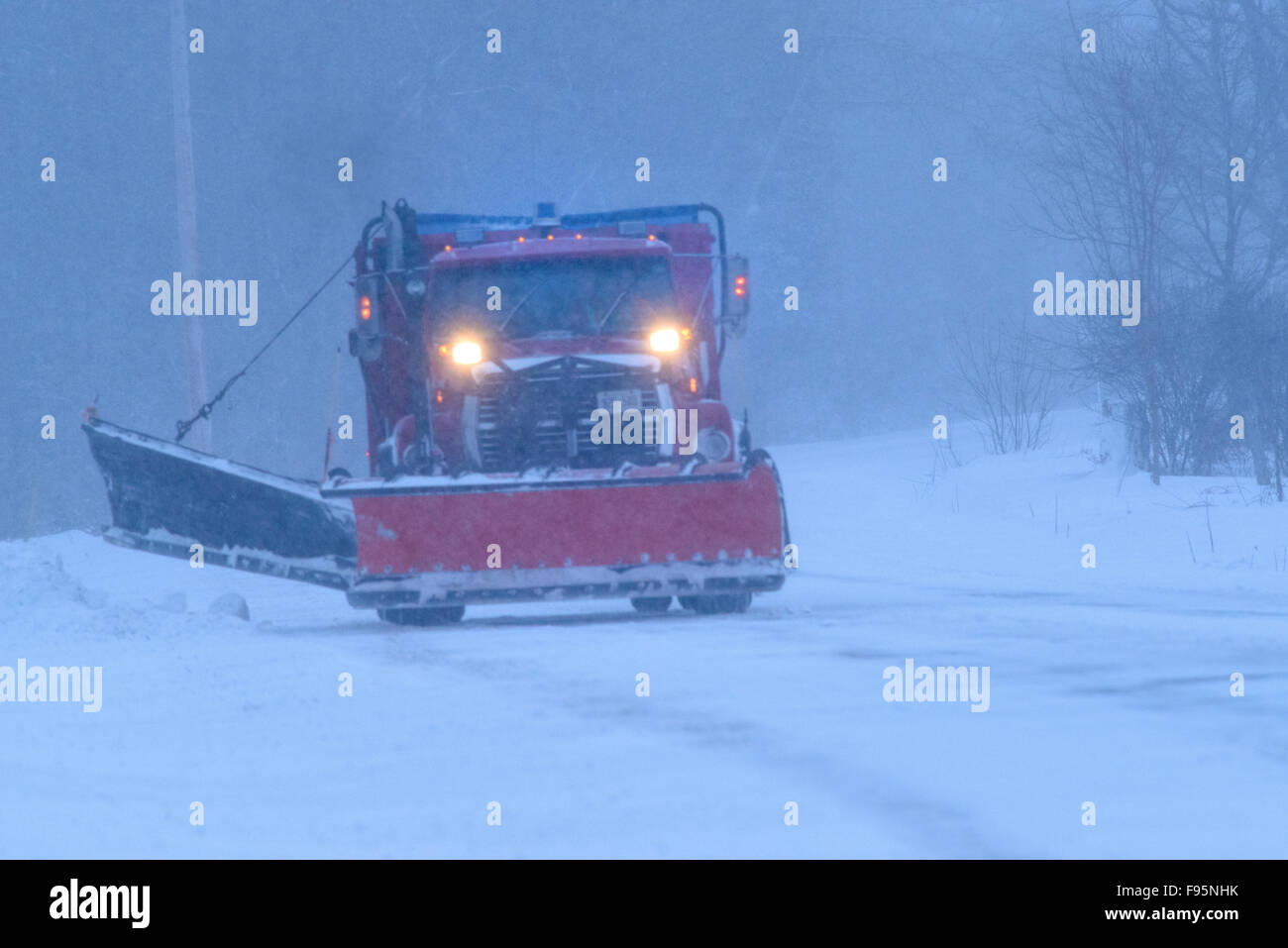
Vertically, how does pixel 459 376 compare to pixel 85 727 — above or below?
above

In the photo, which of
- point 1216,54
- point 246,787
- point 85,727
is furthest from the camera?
point 1216,54

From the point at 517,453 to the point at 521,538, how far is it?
1.18m

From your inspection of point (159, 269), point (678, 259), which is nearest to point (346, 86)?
point (159, 269)

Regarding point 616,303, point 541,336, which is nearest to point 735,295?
point 616,303

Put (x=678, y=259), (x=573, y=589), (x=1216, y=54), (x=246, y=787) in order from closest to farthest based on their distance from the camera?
(x=246, y=787) → (x=573, y=589) → (x=678, y=259) → (x=1216, y=54)

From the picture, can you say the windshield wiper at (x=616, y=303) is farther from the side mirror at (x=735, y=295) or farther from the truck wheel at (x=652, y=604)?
the truck wheel at (x=652, y=604)

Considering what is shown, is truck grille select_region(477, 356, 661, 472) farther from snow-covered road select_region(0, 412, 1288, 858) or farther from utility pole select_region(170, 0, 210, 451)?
utility pole select_region(170, 0, 210, 451)

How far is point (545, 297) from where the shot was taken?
13.0 meters

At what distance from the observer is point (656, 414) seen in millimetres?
12547

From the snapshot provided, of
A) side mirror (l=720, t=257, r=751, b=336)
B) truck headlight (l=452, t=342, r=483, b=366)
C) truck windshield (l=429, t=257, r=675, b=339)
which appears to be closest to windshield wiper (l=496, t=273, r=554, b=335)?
truck windshield (l=429, t=257, r=675, b=339)

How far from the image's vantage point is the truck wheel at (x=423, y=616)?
1223 centimetres

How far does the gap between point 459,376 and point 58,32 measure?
36.8 metres

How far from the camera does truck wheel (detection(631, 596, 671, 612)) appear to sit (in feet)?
43.1

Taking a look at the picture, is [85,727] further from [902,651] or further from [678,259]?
[678,259]
